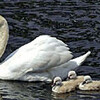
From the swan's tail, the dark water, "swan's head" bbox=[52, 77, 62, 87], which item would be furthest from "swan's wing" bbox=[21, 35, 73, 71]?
"swan's head" bbox=[52, 77, 62, 87]

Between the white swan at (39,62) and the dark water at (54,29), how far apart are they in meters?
0.25

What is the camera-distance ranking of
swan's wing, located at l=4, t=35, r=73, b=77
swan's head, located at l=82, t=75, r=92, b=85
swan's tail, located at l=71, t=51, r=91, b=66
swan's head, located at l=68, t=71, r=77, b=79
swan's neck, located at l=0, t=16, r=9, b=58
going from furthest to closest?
swan's neck, located at l=0, t=16, r=9, b=58 → swan's tail, located at l=71, t=51, r=91, b=66 → swan's wing, located at l=4, t=35, r=73, b=77 → swan's head, located at l=68, t=71, r=77, b=79 → swan's head, located at l=82, t=75, r=92, b=85

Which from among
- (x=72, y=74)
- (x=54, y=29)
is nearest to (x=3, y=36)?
(x=72, y=74)

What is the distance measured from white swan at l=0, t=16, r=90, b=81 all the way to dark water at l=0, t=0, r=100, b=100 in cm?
25

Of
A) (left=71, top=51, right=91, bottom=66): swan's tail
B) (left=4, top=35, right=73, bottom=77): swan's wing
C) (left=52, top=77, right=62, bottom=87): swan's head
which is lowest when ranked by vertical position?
(left=52, top=77, right=62, bottom=87): swan's head

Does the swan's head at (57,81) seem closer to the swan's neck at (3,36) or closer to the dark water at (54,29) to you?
the dark water at (54,29)

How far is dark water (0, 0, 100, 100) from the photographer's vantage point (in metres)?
15.9

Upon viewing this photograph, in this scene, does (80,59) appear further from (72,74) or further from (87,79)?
(87,79)

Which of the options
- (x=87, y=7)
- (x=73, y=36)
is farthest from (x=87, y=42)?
(x=87, y=7)

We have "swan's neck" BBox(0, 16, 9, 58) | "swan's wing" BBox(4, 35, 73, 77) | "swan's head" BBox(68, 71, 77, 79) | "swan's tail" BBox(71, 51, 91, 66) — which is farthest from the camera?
"swan's neck" BBox(0, 16, 9, 58)

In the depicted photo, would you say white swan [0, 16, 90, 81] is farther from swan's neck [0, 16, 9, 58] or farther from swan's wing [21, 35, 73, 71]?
swan's neck [0, 16, 9, 58]

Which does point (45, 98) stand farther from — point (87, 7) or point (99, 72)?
point (87, 7)

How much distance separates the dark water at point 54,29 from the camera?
1585cm

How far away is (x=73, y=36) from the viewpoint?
19.4 meters
